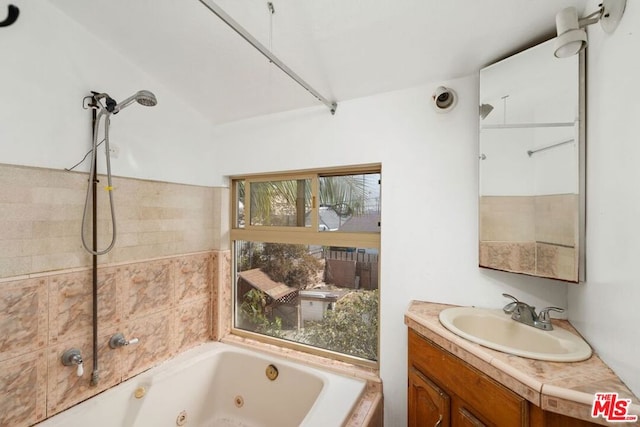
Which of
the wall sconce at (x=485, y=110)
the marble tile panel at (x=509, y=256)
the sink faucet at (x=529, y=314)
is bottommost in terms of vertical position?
the sink faucet at (x=529, y=314)

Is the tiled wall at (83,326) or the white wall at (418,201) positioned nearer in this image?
the tiled wall at (83,326)

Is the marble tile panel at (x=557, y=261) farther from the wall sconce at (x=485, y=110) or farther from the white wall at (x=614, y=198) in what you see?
the wall sconce at (x=485, y=110)

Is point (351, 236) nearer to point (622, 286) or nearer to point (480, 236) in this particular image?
point (480, 236)

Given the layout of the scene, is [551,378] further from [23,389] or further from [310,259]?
[23,389]

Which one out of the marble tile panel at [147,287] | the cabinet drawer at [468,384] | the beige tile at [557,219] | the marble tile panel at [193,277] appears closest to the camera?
the cabinet drawer at [468,384]

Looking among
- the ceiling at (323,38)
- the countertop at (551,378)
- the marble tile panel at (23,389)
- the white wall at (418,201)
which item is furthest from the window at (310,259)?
Answer: the marble tile panel at (23,389)

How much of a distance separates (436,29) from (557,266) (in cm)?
128

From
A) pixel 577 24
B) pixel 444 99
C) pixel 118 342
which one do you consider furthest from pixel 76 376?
pixel 577 24

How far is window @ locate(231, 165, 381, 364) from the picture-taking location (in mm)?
1982

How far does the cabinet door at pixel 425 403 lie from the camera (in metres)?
1.23

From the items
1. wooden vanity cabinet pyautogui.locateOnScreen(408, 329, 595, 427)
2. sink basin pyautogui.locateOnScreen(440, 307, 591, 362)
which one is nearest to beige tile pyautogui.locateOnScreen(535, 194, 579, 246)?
sink basin pyautogui.locateOnScreen(440, 307, 591, 362)

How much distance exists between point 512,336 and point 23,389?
2.47m

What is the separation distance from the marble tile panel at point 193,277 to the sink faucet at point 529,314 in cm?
217

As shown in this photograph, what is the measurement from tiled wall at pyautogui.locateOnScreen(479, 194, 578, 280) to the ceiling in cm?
80
